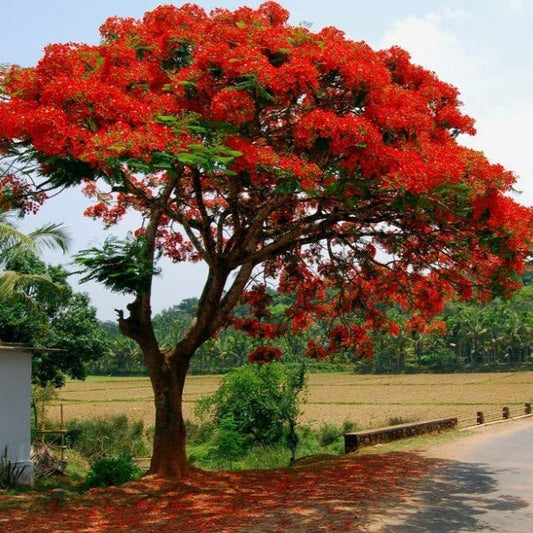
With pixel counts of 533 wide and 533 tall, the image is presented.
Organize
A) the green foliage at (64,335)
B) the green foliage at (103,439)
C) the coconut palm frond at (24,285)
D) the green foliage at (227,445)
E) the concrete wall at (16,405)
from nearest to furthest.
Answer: the concrete wall at (16,405), the coconut palm frond at (24,285), the green foliage at (227,445), the green foliage at (64,335), the green foliage at (103,439)

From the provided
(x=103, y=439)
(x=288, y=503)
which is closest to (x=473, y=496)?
(x=288, y=503)

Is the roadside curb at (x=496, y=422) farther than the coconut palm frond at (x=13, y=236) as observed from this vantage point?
Yes

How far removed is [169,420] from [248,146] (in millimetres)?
5530

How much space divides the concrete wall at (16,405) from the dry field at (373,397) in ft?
66.8

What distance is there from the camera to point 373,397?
186 feet

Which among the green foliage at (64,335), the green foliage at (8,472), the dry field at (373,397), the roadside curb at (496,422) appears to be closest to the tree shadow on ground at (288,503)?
the green foliage at (8,472)

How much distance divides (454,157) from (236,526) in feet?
20.2

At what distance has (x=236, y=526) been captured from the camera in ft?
31.4

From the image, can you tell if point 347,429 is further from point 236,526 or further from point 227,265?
point 236,526

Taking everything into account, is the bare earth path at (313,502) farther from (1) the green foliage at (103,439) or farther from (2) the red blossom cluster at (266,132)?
(1) the green foliage at (103,439)

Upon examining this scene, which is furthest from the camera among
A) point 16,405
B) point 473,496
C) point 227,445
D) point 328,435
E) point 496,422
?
point 328,435

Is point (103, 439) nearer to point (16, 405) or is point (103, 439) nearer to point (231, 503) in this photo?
point (16, 405)

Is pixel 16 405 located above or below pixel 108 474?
above

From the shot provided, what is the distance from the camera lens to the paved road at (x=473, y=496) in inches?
372
